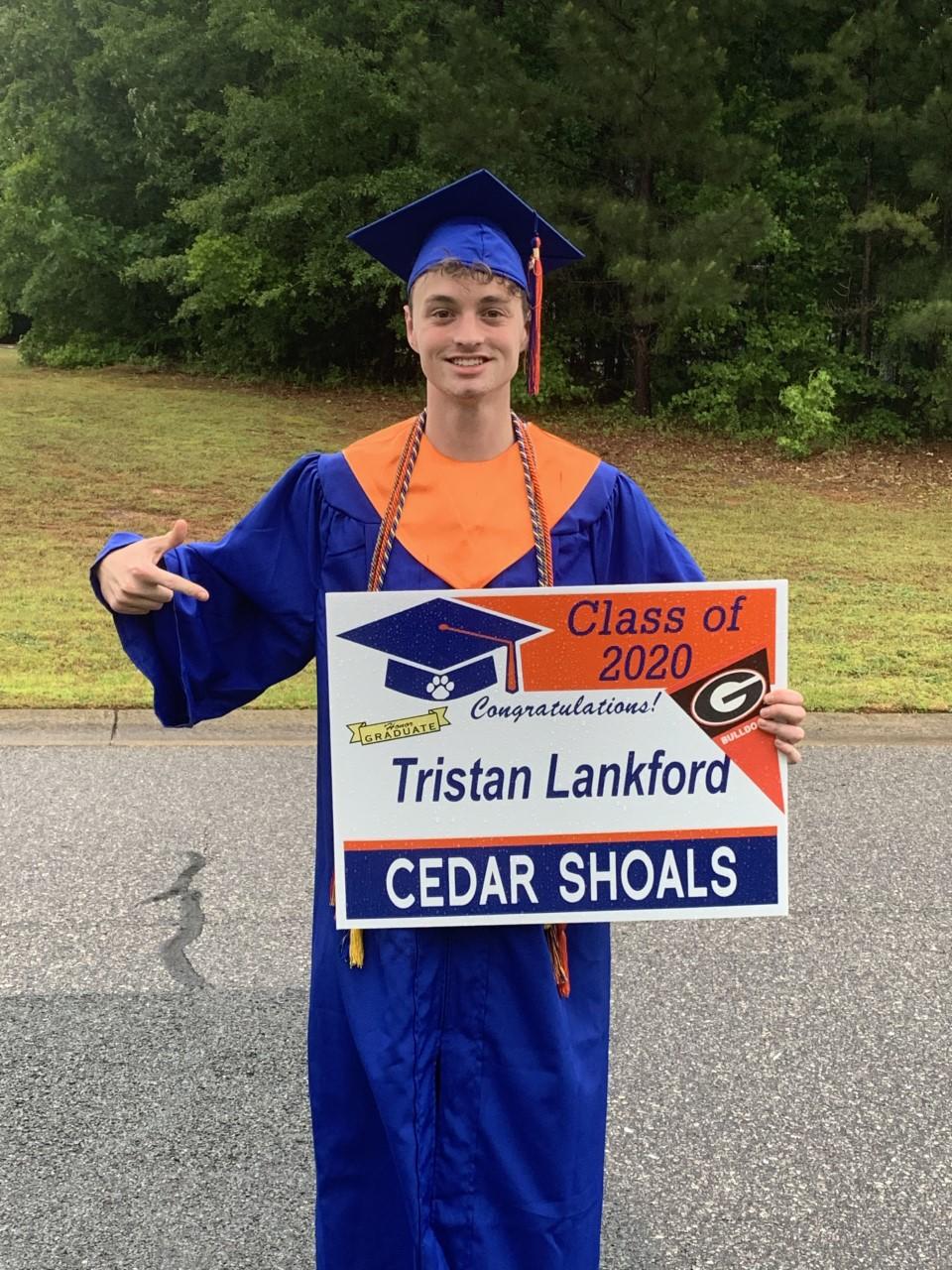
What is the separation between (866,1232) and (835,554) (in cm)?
819

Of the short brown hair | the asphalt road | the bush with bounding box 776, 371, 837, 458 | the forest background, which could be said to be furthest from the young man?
the bush with bounding box 776, 371, 837, 458

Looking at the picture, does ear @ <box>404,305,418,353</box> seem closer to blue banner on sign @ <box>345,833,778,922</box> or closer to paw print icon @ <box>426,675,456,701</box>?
paw print icon @ <box>426,675,456,701</box>

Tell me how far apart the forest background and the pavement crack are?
1267cm

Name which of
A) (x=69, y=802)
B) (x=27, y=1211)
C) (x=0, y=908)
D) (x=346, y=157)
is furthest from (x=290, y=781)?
(x=346, y=157)

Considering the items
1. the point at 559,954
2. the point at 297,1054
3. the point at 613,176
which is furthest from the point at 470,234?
the point at 613,176

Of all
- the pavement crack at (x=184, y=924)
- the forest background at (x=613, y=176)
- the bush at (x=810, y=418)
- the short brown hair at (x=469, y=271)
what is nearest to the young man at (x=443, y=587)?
the short brown hair at (x=469, y=271)

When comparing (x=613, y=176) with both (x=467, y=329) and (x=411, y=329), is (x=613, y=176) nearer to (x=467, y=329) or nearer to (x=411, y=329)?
(x=411, y=329)

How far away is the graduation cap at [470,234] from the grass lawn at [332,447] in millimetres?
4134

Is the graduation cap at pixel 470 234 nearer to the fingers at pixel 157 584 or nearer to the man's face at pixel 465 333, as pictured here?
the man's face at pixel 465 333

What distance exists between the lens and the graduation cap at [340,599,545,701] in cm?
183

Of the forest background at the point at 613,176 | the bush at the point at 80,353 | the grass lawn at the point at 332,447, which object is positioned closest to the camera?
the grass lawn at the point at 332,447

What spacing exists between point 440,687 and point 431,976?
484mm

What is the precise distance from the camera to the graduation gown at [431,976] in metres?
1.88

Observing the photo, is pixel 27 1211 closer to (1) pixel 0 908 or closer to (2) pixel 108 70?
(1) pixel 0 908
